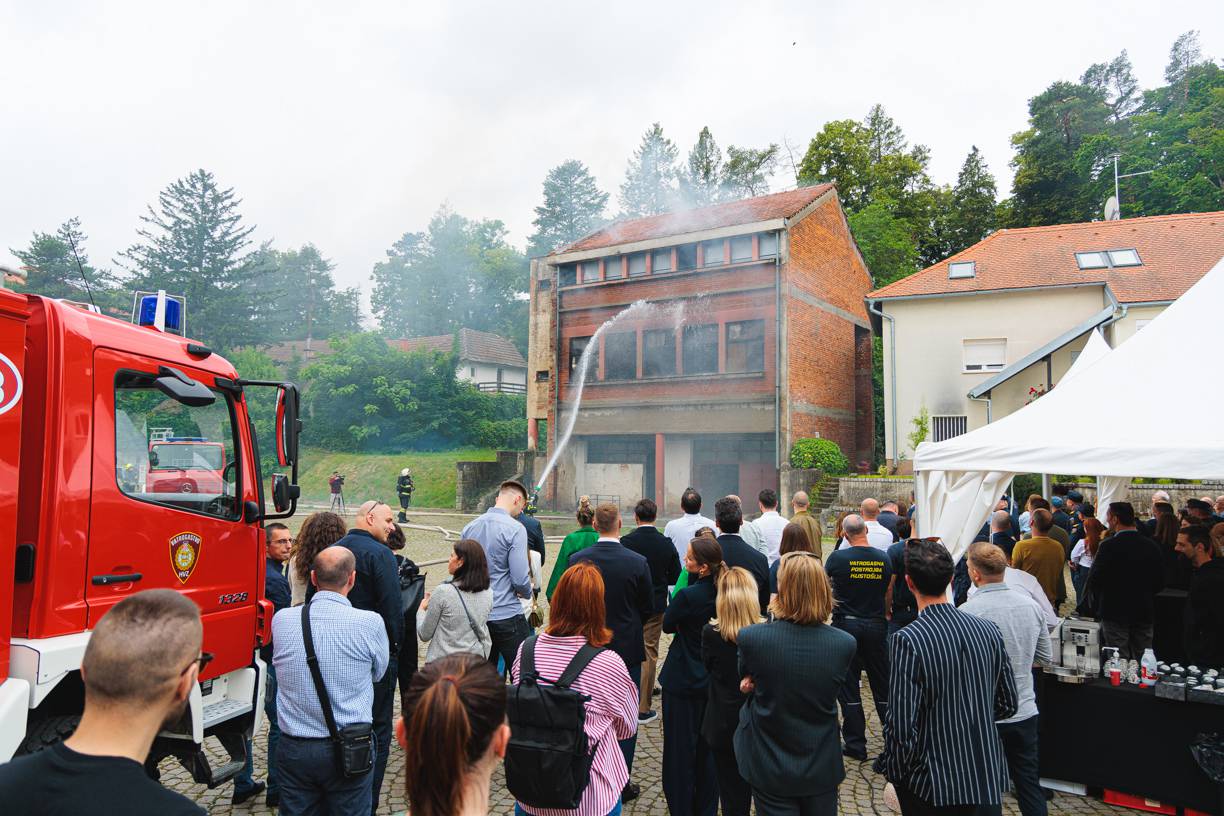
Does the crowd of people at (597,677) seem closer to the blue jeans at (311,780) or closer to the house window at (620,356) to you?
the blue jeans at (311,780)

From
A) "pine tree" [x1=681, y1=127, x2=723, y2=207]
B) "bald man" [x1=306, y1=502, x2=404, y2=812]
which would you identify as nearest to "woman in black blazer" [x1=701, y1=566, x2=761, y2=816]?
"bald man" [x1=306, y1=502, x2=404, y2=812]

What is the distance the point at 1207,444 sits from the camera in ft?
16.8

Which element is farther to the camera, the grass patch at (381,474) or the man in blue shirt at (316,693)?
the grass patch at (381,474)

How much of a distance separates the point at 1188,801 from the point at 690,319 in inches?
889

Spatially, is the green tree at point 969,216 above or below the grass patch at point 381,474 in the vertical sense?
above

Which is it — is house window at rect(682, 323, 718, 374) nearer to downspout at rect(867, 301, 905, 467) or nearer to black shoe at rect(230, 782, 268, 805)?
downspout at rect(867, 301, 905, 467)

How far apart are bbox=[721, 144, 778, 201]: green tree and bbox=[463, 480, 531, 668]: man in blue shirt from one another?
43864 mm

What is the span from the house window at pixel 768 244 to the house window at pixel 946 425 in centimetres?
801

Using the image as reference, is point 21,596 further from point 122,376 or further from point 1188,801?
point 1188,801

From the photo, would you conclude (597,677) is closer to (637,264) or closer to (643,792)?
(643,792)

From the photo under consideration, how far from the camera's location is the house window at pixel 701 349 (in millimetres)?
26156

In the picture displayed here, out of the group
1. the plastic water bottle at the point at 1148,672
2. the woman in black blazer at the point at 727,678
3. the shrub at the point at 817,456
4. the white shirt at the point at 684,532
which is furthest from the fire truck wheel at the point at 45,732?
the shrub at the point at 817,456

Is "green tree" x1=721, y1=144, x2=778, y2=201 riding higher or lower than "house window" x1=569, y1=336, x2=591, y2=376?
higher

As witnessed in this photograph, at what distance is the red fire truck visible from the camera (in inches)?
140
